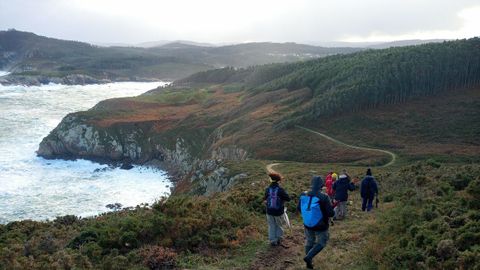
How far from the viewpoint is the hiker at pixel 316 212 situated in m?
11.2

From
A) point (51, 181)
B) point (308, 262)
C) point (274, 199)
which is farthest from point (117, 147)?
point (308, 262)

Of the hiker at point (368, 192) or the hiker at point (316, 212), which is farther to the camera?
the hiker at point (368, 192)

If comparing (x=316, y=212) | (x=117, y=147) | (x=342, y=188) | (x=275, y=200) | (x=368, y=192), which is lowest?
(x=117, y=147)

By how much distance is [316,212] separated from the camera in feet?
37.0

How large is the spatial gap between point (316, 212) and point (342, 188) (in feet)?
25.8

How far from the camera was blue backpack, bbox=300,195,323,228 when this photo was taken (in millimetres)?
11186

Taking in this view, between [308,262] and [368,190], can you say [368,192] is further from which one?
[308,262]

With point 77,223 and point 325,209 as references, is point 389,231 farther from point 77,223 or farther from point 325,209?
point 77,223

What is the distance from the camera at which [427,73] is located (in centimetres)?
8038

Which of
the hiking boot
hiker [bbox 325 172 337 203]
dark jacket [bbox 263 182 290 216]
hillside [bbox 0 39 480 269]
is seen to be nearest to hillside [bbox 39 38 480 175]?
hillside [bbox 0 39 480 269]

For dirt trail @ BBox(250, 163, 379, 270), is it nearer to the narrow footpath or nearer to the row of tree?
the narrow footpath

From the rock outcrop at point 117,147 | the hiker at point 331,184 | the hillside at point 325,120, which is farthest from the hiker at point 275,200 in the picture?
the rock outcrop at point 117,147

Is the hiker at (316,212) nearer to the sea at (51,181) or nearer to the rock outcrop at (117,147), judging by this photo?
the sea at (51,181)

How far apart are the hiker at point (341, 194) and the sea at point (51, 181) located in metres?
30.4
